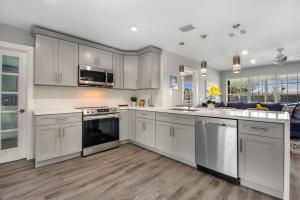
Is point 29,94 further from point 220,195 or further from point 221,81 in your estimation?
point 221,81

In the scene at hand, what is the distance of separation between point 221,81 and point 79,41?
7.04m

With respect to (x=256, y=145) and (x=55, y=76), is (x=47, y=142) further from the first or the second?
(x=256, y=145)

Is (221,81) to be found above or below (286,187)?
above

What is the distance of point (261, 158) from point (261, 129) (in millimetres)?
360

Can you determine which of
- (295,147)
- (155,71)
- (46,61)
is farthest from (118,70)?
(295,147)

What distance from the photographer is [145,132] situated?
11.0ft

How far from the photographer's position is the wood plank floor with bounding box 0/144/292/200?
1.79 meters

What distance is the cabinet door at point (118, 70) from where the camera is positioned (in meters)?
3.89

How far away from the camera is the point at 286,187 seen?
1.64 meters

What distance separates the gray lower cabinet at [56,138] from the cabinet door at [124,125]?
0.99 meters

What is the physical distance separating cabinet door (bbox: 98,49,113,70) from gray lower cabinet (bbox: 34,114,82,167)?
4.65 ft

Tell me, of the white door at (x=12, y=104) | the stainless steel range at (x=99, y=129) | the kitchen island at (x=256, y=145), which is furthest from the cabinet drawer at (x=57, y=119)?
the kitchen island at (x=256, y=145)

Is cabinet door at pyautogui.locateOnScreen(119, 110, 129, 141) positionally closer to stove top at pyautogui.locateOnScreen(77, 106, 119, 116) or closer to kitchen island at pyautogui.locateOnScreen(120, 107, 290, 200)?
stove top at pyautogui.locateOnScreen(77, 106, 119, 116)

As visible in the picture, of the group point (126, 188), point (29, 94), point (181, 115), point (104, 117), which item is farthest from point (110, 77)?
point (126, 188)
